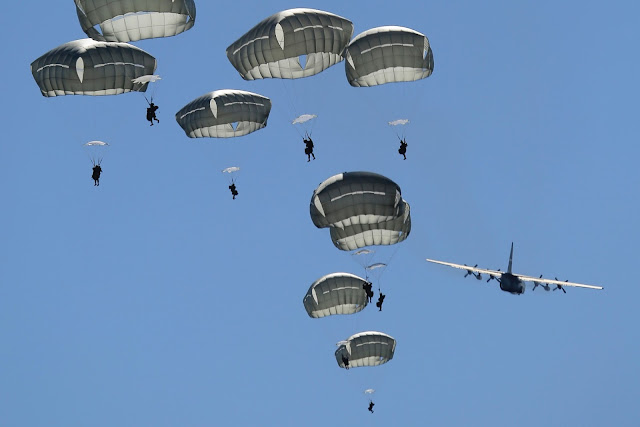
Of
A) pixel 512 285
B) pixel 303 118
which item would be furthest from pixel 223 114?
pixel 512 285

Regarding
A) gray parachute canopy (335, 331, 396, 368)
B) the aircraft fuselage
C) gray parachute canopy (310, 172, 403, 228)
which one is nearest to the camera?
gray parachute canopy (310, 172, 403, 228)

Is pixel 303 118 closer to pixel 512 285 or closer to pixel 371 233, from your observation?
pixel 371 233

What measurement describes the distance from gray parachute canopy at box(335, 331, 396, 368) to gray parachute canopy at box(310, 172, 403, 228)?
13.5m

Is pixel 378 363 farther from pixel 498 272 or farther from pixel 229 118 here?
pixel 498 272

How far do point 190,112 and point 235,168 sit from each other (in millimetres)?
4739

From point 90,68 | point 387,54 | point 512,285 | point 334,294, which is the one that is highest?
point 512,285

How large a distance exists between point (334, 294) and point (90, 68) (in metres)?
→ 20.5

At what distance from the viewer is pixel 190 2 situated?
59.4 m

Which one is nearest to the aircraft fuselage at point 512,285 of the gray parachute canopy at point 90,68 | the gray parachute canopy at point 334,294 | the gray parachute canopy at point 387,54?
the gray parachute canopy at point 334,294

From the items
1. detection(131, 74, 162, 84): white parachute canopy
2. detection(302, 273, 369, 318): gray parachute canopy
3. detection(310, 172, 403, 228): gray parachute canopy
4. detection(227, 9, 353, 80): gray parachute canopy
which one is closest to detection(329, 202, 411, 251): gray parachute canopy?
detection(310, 172, 403, 228): gray parachute canopy

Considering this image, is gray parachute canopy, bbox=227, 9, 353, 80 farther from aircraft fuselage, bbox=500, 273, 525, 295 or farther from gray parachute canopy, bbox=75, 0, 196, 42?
aircraft fuselage, bbox=500, 273, 525, 295

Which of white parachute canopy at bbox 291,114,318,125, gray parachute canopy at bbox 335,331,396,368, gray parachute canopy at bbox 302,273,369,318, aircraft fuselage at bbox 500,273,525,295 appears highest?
aircraft fuselage at bbox 500,273,525,295

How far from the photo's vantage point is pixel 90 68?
2383 inches

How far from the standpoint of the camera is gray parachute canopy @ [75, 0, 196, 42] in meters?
56.3
